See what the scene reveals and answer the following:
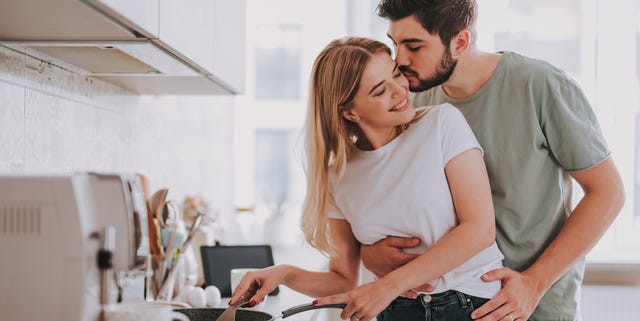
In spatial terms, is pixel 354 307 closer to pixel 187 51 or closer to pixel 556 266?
pixel 556 266

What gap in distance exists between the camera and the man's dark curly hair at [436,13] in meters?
1.67

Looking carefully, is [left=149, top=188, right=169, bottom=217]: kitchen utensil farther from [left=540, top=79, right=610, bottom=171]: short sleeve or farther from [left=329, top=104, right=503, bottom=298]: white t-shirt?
[left=540, top=79, right=610, bottom=171]: short sleeve

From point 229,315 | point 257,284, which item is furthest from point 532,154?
point 229,315

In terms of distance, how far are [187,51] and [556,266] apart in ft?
3.18

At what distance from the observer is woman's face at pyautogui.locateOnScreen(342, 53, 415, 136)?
1.52 metres

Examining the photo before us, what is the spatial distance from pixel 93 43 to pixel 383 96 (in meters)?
0.61

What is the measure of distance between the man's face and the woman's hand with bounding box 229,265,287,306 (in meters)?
0.56

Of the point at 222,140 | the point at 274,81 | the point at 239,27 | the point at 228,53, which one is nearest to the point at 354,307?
the point at 228,53

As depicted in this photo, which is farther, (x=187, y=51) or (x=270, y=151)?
(x=270, y=151)

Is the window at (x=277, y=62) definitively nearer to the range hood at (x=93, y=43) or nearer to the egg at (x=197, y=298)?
the range hood at (x=93, y=43)

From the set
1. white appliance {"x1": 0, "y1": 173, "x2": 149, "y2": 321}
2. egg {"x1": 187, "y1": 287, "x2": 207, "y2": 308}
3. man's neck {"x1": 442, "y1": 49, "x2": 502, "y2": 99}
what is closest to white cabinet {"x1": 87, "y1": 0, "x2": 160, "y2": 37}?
white appliance {"x1": 0, "y1": 173, "x2": 149, "y2": 321}

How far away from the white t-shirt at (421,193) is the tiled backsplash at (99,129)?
30.6 inches

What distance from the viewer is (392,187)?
1524 millimetres

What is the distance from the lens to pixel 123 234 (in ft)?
3.00
